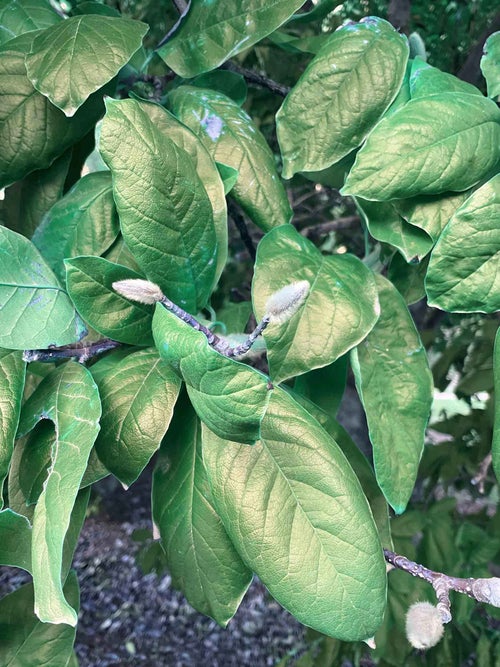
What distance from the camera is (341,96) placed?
45cm

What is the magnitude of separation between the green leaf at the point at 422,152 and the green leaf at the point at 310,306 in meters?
0.06

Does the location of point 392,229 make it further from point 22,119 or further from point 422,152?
point 22,119

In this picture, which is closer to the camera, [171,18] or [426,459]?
[426,459]

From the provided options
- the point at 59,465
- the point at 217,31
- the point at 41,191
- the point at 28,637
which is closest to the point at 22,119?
the point at 41,191

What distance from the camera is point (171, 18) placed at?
1.21 metres

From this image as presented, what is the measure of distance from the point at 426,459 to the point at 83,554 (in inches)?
66.2

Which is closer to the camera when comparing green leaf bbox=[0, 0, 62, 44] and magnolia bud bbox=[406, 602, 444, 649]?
magnolia bud bbox=[406, 602, 444, 649]

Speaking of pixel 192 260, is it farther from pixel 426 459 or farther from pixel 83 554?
pixel 83 554

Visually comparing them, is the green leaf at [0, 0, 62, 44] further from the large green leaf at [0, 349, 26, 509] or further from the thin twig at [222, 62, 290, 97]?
the large green leaf at [0, 349, 26, 509]

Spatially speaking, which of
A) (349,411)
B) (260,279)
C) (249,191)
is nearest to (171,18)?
(249,191)

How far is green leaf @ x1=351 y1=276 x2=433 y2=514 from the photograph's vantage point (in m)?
0.43

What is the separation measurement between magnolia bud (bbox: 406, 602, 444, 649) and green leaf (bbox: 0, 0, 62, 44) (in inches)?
21.1

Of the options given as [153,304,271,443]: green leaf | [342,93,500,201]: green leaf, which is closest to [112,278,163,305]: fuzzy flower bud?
[153,304,271,443]: green leaf

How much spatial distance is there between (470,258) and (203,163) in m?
0.20
